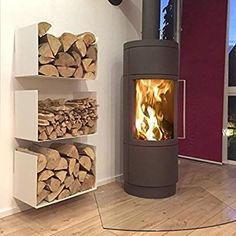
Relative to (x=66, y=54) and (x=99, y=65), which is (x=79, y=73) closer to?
(x=66, y=54)

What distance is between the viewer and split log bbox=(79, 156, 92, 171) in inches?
97.0

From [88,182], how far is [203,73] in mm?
2506

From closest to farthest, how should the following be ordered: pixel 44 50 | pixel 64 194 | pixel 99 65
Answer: pixel 44 50 → pixel 64 194 → pixel 99 65

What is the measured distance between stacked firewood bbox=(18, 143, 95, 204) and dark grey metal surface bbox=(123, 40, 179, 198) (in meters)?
0.39

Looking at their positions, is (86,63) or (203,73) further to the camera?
(203,73)

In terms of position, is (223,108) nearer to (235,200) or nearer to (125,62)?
(235,200)

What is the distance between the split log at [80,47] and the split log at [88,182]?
1.02 m

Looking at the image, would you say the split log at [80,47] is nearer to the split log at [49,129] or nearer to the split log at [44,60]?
the split log at [44,60]

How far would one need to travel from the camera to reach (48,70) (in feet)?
7.01

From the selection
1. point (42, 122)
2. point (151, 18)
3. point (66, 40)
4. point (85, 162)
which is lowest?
point (85, 162)

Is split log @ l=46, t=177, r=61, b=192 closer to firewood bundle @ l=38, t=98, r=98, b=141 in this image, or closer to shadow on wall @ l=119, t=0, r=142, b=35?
firewood bundle @ l=38, t=98, r=98, b=141

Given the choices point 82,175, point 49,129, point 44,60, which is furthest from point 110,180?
point 44,60

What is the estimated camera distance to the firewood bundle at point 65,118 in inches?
85.2

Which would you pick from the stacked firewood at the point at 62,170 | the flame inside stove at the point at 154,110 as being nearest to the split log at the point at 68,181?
the stacked firewood at the point at 62,170
